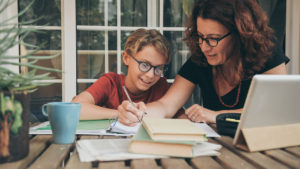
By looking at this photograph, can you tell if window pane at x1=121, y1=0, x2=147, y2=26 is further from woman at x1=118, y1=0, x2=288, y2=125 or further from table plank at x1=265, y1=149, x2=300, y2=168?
table plank at x1=265, y1=149, x2=300, y2=168

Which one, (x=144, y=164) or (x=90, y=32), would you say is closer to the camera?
(x=144, y=164)

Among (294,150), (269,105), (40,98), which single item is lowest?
(40,98)

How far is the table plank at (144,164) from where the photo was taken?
0.70 m

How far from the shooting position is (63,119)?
0.88m

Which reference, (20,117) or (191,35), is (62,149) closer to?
(20,117)

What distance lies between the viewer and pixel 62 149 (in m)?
0.84

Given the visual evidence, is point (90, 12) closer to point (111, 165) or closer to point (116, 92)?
point (116, 92)

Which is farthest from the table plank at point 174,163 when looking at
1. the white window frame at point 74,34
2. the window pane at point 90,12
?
the window pane at point 90,12

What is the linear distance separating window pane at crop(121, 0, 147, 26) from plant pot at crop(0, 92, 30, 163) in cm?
218

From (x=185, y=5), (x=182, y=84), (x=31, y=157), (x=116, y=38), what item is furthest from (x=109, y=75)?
(x=185, y=5)

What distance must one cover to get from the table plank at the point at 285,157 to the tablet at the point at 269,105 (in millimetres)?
28

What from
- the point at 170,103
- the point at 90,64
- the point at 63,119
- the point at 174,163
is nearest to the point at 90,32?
the point at 90,64

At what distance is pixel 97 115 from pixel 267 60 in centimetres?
97

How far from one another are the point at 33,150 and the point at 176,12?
7.69 feet
